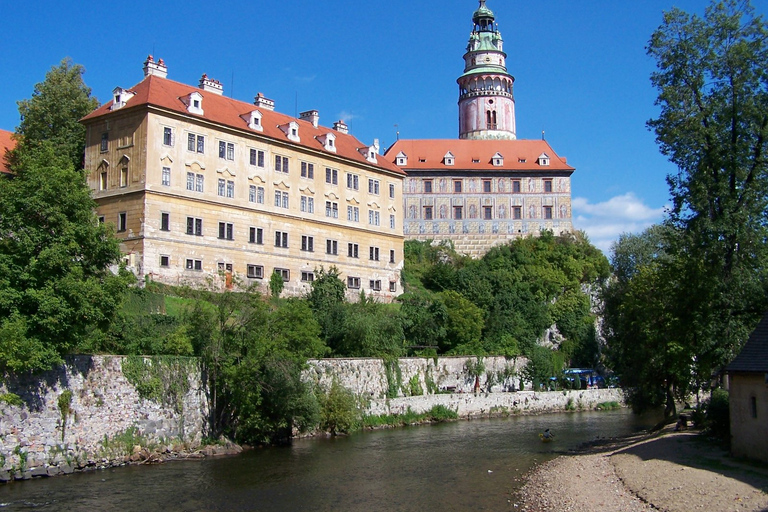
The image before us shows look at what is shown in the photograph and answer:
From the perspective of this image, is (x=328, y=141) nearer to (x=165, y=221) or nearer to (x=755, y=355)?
(x=165, y=221)

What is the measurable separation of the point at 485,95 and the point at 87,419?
58836mm

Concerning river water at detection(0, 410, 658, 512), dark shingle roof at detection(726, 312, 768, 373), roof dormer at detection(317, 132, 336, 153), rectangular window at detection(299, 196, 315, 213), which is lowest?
river water at detection(0, 410, 658, 512)

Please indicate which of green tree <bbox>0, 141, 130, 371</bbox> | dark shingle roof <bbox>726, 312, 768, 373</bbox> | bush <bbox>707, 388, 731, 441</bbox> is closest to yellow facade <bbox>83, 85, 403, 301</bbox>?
green tree <bbox>0, 141, 130, 371</bbox>

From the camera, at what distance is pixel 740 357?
2353 centimetres

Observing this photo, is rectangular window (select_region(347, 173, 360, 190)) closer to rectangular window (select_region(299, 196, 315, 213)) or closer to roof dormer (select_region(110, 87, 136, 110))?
rectangular window (select_region(299, 196, 315, 213))

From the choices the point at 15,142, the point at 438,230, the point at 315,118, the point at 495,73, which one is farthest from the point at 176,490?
the point at 495,73

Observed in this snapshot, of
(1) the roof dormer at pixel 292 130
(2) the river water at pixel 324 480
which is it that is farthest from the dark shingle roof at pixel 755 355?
(1) the roof dormer at pixel 292 130

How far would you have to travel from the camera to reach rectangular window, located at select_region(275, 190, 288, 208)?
164 feet

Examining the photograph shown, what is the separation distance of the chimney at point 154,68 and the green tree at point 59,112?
4.35 metres

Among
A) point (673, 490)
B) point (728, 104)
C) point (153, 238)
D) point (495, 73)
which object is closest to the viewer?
point (673, 490)

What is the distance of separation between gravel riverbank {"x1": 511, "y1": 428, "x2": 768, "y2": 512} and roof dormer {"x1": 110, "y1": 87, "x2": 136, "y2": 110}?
3042 centimetres

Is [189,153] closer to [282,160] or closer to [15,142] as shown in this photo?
[282,160]

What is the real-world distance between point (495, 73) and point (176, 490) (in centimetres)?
6226

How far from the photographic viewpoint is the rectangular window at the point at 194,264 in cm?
4431
